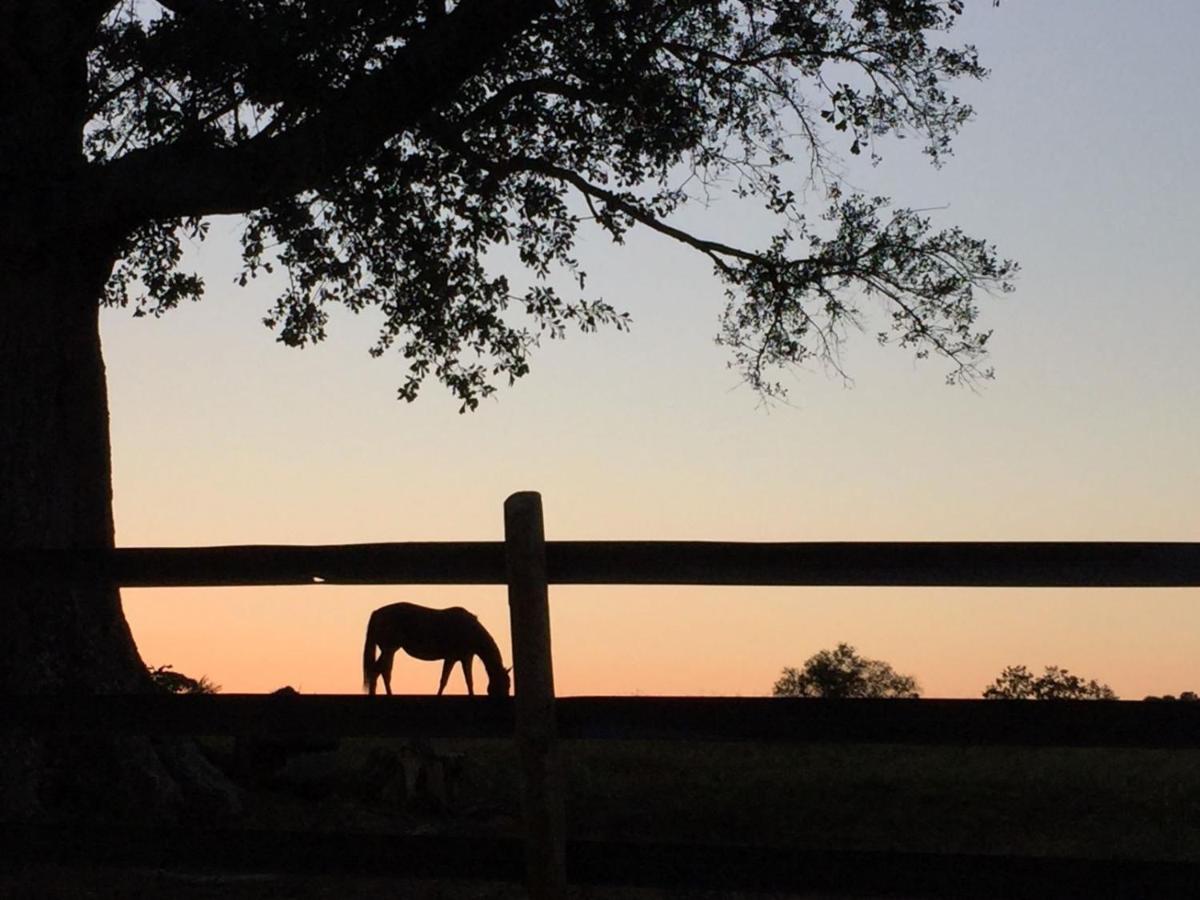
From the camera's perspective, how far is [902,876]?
683 centimetres

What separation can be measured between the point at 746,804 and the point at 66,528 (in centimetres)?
614

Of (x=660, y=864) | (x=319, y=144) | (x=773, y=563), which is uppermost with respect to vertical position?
(x=319, y=144)

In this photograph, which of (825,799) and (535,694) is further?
(825,799)

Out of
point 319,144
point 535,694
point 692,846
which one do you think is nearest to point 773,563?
point 535,694

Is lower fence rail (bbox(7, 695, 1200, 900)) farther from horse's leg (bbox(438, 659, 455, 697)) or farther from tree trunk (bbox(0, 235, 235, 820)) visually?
horse's leg (bbox(438, 659, 455, 697))

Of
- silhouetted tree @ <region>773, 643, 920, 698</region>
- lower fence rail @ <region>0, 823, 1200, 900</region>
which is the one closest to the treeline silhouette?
silhouetted tree @ <region>773, 643, 920, 698</region>

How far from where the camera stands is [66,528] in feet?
42.7

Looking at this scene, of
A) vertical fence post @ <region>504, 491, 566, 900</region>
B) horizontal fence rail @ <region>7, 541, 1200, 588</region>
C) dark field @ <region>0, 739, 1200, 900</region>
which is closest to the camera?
horizontal fence rail @ <region>7, 541, 1200, 588</region>

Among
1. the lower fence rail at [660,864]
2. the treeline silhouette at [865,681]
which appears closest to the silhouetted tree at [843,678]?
the treeline silhouette at [865,681]

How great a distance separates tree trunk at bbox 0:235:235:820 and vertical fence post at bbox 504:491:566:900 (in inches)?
257

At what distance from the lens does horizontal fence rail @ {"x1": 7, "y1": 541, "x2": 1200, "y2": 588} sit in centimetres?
654

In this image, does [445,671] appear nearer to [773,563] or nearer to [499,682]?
[499,682]

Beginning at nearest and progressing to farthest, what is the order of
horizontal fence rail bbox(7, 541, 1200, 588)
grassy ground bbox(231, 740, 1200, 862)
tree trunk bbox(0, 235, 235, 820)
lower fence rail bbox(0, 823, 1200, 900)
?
1. horizontal fence rail bbox(7, 541, 1200, 588)
2. lower fence rail bbox(0, 823, 1200, 900)
3. grassy ground bbox(231, 740, 1200, 862)
4. tree trunk bbox(0, 235, 235, 820)

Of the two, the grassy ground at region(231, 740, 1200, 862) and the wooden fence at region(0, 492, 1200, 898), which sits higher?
the wooden fence at region(0, 492, 1200, 898)
